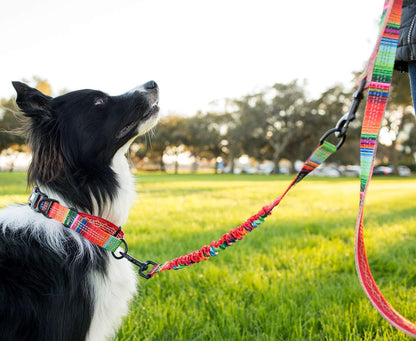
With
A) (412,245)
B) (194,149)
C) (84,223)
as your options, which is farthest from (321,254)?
(194,149)

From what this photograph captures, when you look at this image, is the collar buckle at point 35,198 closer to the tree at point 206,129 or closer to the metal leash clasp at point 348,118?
the metal leash clasp at point 348,118

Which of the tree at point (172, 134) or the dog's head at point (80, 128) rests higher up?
the tree at point (172, 134)

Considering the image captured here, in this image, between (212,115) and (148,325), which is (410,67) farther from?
(212,115)

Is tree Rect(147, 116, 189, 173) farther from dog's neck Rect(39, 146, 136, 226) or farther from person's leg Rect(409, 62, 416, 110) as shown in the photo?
person's leg Rect(409, 62, 416, 110)

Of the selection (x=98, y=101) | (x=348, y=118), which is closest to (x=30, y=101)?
(x=98, y=101)

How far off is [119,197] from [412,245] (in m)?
4.22

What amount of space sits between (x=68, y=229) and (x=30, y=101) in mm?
806

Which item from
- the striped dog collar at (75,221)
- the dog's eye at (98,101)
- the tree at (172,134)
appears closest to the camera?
the striped dog collar at (75,221)

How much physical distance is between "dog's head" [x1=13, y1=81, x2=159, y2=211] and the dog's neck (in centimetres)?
5

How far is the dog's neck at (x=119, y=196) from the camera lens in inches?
71.3

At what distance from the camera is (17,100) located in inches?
70.4

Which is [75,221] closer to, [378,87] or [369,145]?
[369,145]

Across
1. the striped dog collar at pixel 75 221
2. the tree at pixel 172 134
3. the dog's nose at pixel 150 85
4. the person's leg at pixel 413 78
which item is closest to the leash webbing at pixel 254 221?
the striped dog collar at pixel 75 221

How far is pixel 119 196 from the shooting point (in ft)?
6.65
